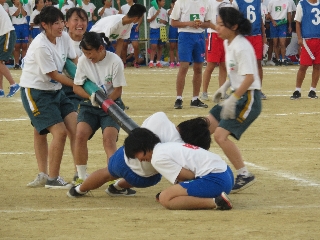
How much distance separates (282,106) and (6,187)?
7382mm

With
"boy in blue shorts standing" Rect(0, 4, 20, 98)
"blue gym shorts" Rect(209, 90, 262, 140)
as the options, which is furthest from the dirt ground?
"boy in blue shorts standing" Rect(0, 4, 20, 98)

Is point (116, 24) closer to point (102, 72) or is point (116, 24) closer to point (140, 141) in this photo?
point (102, 72)

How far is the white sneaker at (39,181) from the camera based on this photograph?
830cm

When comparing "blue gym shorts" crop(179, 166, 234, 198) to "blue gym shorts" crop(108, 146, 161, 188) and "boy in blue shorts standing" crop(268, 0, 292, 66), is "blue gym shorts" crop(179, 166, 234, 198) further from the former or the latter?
"boy in blue shorts standing" crop(268, 0, 292, 66)

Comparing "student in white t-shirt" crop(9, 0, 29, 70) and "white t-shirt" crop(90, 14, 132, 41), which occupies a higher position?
"white t-shirt" crop(90, 14, 132, 41)

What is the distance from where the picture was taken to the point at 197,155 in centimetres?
688

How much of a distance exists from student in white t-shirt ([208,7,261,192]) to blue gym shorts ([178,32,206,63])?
20.9 feet

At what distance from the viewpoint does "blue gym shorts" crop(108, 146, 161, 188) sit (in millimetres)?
7156

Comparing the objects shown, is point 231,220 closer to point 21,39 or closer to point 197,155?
point 197,155

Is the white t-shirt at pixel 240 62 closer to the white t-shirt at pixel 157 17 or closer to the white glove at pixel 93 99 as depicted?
the white glove at pixel 93 99

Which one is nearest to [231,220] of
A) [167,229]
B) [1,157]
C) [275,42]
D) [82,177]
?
[167,229]

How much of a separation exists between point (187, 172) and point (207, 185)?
7.5 inches

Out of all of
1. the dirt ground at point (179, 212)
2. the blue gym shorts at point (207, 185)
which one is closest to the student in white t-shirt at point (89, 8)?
the dirt ground at point (179, 212)

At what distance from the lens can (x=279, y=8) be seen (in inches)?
977
